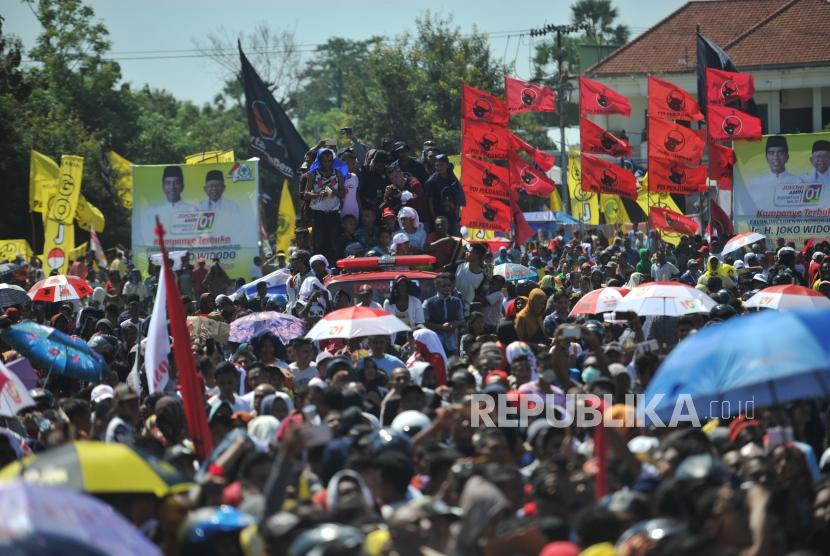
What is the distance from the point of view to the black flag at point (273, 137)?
1127 inches

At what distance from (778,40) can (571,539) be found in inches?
2078

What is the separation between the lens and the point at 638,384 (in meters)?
11.1

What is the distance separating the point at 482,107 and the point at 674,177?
358cm

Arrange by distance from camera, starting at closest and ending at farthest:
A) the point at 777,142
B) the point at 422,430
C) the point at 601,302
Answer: the point at 422,430 → the point at 601,302 → the point at 777,142

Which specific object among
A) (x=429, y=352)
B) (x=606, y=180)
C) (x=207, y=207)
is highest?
(x=606, y=180)

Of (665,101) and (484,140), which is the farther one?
(665,101)

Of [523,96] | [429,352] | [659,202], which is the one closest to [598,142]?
[659,202]

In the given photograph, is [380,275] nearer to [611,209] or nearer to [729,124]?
[729,124]

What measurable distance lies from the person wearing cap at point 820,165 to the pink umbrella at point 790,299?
1251 centimetres

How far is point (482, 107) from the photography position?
27.2 metres

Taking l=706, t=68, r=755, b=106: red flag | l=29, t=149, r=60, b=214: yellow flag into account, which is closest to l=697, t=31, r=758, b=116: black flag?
l=706, t=68, r=755, b=106: red flag

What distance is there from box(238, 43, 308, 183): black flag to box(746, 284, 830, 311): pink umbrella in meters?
14.9

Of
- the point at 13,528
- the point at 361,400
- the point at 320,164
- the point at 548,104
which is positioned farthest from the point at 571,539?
the point at 548,104

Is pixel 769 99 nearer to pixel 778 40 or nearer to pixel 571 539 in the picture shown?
pixel 778 40
